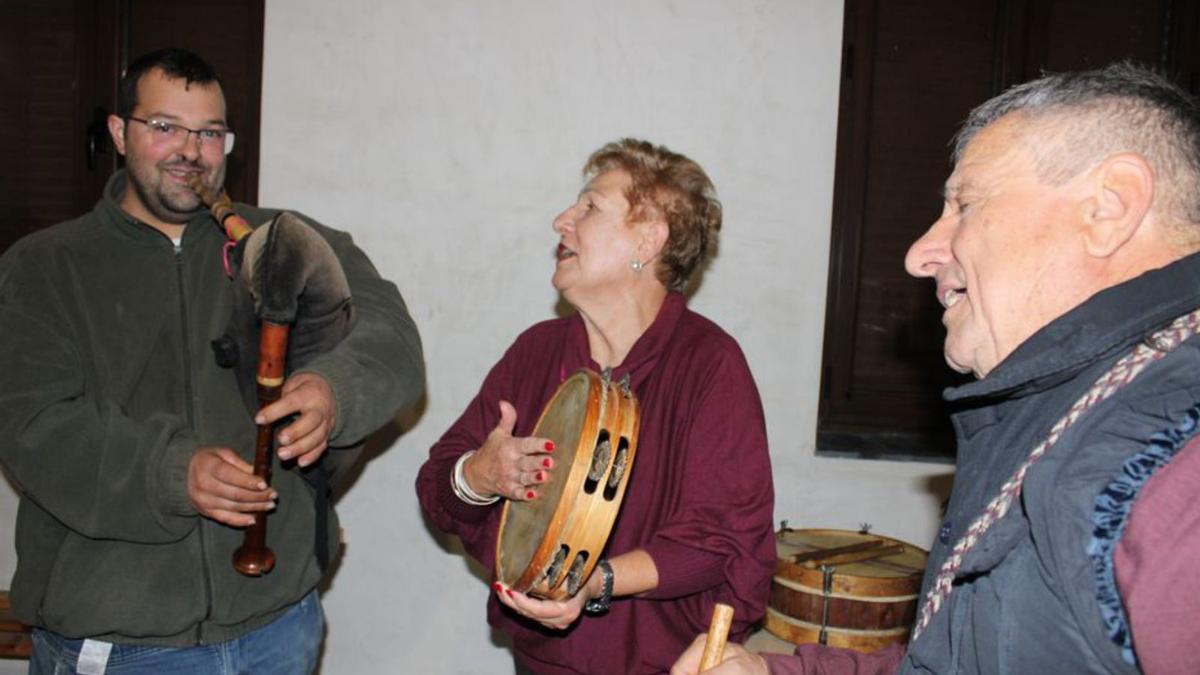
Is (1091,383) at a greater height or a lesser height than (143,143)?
lesser

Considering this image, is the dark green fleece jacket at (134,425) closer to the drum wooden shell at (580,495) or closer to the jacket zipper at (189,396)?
the jacket zipper at (189,396)

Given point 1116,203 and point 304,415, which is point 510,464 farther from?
point 1116,203

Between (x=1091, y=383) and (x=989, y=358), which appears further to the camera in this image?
(x=989, y=358)

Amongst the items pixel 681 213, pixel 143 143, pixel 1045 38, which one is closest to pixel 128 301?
pixel 143 143

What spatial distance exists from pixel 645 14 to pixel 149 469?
7.25 ft

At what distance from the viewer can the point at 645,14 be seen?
3.41 metres

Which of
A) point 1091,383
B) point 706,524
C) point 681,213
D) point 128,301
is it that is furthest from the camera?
point 681,213

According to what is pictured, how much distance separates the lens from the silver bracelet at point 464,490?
2170 mm

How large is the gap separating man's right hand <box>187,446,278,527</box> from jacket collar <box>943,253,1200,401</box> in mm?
1455

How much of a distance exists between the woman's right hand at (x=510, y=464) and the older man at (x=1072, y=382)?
852mm

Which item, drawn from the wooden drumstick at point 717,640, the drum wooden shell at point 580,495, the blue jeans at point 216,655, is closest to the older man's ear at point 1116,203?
the wooden drumstick at point 717,640

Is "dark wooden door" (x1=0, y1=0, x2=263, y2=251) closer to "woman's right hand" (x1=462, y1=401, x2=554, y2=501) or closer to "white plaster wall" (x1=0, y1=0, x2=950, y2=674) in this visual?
"white plaster wall" (x1=0, y1=0, x2=950, y2=674)

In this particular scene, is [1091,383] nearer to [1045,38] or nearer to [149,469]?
[149,469]

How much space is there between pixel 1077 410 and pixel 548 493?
108 centimetres
